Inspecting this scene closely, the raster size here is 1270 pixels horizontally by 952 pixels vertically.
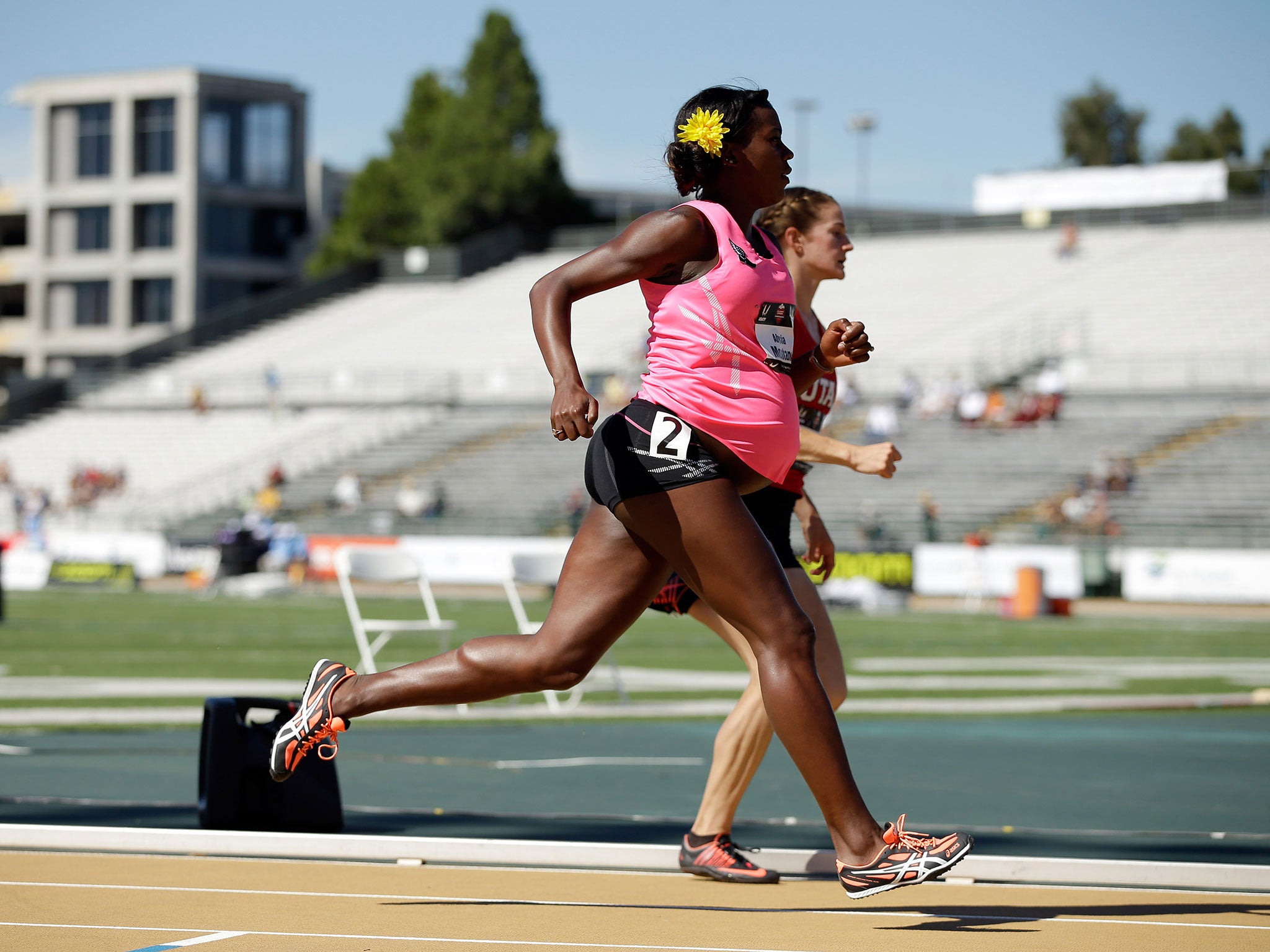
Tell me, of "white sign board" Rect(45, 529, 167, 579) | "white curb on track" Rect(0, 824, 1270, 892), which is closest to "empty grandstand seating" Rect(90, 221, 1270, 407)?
"white sign board" Rect(45, 529, 167, 579)

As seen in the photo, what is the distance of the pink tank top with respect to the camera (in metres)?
→ 4.39

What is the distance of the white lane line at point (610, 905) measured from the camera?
460 cm

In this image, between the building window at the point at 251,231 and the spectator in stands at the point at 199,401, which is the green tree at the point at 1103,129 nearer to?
the building window at the point at 251,231

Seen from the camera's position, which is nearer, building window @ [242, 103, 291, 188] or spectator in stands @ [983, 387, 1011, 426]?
spectator in stands @ [983, 387, 1011, 426]

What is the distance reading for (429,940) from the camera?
14.0 ft

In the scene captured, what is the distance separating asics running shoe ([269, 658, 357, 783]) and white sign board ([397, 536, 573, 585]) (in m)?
25.0

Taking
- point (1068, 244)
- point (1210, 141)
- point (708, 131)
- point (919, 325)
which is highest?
point (1210, 141)

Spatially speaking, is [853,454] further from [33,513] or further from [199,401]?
[199,401]

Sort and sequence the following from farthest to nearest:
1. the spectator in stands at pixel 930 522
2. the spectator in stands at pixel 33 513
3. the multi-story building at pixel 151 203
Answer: the multi-story building at pixel 151 203, the spectator in stands at pixel 33 513, the spectator in stands at pixel 930 522

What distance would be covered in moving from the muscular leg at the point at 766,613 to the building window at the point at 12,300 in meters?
75.2

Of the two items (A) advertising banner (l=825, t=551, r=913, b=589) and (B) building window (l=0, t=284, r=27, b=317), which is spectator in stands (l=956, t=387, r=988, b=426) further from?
(B) building window (l=0, t=284, r=27, b=317)

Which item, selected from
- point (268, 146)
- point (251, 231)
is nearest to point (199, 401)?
point (251, 231)

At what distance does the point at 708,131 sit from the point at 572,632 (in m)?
1.36

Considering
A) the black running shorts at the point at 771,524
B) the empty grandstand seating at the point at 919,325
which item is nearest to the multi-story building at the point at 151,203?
the empty grandstand seating at the point at 919,325
